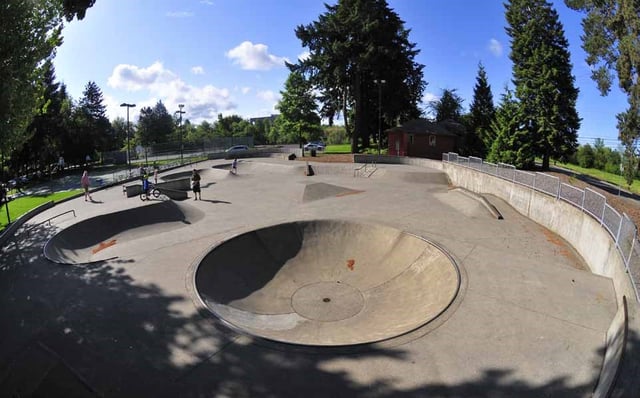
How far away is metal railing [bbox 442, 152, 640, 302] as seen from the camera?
26.6 ft

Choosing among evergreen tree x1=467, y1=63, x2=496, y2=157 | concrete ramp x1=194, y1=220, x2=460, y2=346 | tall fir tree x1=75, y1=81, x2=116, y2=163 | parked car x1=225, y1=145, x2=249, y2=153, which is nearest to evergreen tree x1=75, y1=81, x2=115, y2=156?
tall fir tree x1=75, y1=81, x2=116, y2=163

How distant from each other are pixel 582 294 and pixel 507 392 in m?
4.59

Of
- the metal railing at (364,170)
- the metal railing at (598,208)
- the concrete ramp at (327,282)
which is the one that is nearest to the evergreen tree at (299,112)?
the metal railing at (364,170)

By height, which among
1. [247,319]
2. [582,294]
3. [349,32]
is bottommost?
[247,319]

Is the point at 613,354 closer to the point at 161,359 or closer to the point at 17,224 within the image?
Result: the point at 161,359

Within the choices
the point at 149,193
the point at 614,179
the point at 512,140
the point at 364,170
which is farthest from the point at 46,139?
the point at 614,179

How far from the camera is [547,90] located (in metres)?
32.2

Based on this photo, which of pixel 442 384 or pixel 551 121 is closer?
pixel 442 384

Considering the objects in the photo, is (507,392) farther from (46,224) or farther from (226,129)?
(226,129)

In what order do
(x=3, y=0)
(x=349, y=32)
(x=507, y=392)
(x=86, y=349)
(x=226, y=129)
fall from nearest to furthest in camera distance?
(x=507, y=392) → (x=86, y=349) → (x=3, y=0) → (x=349, y=32) → (x=226, y=129)

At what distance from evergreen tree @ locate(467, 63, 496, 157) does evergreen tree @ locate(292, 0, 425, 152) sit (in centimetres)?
796

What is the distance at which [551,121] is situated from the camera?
32.3 meters

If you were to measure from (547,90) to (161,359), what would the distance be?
37126 mm

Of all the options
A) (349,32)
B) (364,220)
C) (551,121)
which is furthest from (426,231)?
(349,32)
